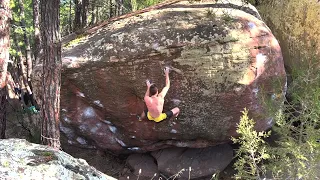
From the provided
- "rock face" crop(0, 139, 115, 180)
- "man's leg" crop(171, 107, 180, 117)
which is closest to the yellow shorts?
"man's leg" crop(171, 107, 180, 117)

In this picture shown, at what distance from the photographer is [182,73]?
25.2ft

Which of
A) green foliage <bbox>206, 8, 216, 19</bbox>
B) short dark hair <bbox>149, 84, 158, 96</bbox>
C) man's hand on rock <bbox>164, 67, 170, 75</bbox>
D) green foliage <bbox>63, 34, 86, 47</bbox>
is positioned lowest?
short dark hair <bbox>149, 84, 158, 96</bbox>

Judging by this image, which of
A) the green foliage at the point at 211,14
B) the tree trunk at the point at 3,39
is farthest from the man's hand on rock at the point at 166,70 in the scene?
the tree trunk at the point at 3,39

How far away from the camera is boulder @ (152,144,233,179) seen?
8852 millimetres

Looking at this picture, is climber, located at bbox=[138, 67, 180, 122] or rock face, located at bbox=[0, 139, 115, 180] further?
climber, located at bbox=[138, 67, 180, 122]

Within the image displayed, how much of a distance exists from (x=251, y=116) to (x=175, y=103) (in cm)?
198

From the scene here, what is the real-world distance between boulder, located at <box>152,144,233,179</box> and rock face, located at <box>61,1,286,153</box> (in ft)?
1.83

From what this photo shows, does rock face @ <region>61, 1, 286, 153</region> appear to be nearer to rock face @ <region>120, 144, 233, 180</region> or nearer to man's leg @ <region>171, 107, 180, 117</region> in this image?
man's leg @ <region>171, 107, 180, 117</region>

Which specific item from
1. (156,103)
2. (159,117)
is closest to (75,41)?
(156,103)

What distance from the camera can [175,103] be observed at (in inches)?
313

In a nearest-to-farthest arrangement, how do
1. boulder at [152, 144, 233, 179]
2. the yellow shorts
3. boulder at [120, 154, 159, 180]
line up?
the yellow shorts
boulder at [152, 144, 233, 179]
boulder at [120, 154, 159, 180]

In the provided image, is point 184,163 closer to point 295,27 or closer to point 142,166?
point 142,166

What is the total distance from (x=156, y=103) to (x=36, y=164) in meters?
4.22

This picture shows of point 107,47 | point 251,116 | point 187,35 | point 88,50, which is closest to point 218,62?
point 187,35
